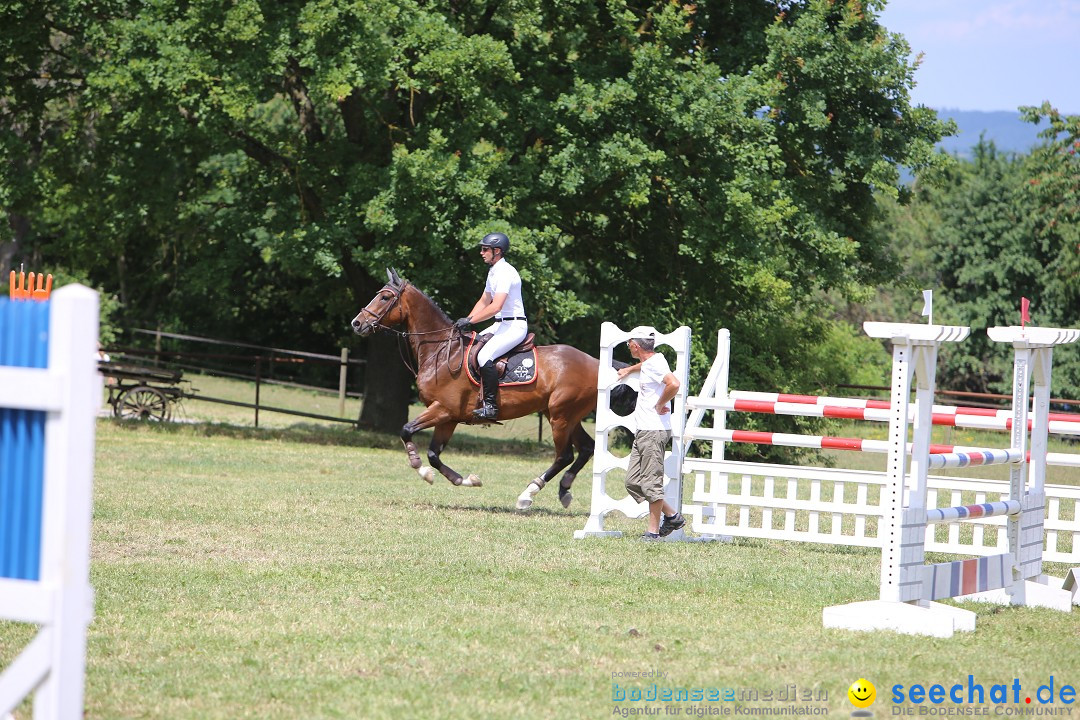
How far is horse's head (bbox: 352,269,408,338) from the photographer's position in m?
12.2

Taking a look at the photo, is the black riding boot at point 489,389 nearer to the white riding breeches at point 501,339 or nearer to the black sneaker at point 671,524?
the white riding breeches at point 501,339

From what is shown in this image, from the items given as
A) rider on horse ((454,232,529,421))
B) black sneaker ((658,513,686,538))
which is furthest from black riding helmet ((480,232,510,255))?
black sneaker ((658,513,686,538))

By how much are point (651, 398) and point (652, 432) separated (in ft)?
0.95

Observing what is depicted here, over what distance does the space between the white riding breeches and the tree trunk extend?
11532 millimetres

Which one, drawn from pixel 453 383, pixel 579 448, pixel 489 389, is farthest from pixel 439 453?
pixel 579 448

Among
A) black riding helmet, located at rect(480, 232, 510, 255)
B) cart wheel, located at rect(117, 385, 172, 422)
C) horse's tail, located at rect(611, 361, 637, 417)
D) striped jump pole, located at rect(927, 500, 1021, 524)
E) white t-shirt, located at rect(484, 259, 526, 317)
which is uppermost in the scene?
black riding helmet, located at rect(480, 232, 510, 255)

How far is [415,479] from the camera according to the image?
49.4ft

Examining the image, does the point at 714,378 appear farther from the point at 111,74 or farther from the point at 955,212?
the point at 955,212

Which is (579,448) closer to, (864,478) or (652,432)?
(652,432)

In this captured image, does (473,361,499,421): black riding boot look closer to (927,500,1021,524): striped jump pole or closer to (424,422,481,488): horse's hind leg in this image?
(424,422,481,488): horse's hind leg

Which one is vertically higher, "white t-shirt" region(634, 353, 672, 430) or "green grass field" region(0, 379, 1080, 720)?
"white t-shirt" region(634, 353, 672, 430)

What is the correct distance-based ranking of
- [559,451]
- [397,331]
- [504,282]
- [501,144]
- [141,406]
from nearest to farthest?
[504,282]
[397,331]
[559,451]
[501,144]
[141,406]

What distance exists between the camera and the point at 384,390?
2367 cm

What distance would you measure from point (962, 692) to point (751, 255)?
1554 cm
